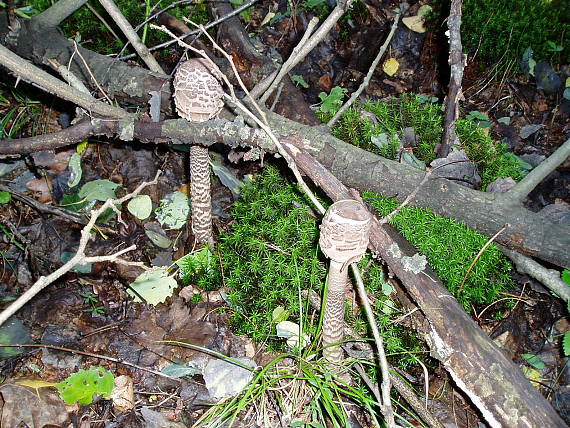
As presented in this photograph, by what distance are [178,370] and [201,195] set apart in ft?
5.13

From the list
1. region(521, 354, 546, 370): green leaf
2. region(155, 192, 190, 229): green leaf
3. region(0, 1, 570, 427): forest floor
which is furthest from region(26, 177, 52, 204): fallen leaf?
region(521, 354, 546, 370): green leaf

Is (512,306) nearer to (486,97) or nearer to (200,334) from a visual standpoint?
(200,334)

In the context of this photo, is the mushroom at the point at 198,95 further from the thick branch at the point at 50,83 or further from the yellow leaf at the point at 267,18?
Answer: the yellow leaf at the point at 267,18

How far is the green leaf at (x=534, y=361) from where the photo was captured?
396 cm

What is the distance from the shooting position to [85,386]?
3572 millimetres

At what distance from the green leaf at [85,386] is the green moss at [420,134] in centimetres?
331

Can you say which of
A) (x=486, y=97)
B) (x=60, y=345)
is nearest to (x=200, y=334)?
(x=60, y=345)

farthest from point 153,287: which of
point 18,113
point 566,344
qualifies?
point 566,344

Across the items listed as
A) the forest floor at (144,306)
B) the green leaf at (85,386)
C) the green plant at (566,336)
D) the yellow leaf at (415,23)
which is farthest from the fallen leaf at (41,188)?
the yellow leaf at (415,23)

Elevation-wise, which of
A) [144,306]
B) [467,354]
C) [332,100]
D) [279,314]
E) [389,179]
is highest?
[332,100]

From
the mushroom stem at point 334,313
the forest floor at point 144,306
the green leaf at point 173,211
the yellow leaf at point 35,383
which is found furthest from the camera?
the green leaf at point 173,211

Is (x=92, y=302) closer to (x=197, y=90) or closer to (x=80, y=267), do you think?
(x=80, y=267)

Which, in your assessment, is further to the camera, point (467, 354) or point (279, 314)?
point (279, 314)

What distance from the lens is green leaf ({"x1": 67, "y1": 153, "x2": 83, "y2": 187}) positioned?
4770 millimetres
